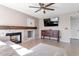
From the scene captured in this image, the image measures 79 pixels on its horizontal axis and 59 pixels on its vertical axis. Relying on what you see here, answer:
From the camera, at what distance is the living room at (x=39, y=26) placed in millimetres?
1239

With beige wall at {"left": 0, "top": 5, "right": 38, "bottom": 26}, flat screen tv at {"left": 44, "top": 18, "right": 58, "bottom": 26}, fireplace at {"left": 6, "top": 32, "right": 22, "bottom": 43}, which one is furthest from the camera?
flat screen tv at {"left": 44, "top": 18, "right": 58, "bottom": 26}

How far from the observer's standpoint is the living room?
4.07ft

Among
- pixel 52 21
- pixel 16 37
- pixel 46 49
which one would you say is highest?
pixel 52 21

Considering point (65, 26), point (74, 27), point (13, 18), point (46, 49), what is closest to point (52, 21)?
point (65, 26)

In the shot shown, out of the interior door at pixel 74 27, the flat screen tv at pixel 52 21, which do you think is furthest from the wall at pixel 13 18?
the interior door at pixel 74 27

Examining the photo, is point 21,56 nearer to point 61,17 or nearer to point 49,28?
point 49,28

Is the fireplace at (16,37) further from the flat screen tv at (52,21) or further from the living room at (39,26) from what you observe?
the flat screen tv at (52,21)

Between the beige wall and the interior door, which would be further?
the interior door

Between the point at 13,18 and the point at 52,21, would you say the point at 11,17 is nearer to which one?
the point at 13,18

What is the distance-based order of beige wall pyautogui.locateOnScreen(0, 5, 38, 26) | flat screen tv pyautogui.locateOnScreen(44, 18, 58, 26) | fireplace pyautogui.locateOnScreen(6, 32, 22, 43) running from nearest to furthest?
beige wall pyautogui.locateOnScreen(0, 5, 38, 26)
fireplace pyautogui.locateOnScreen(6, 32, 22, 43)
flat screen tv pyautogui.locateOnScreen(44, 18, 58, 26)

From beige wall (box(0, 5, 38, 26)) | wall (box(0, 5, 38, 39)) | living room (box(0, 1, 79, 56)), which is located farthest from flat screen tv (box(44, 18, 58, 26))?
beige wall (box(0, 5, 38, 26))

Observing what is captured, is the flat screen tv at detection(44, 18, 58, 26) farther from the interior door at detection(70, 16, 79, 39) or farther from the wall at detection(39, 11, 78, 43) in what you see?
the interior door at detection(70, 16, 79, 39)

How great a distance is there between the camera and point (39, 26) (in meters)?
1.57

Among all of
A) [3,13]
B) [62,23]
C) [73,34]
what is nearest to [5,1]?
[3,13]
